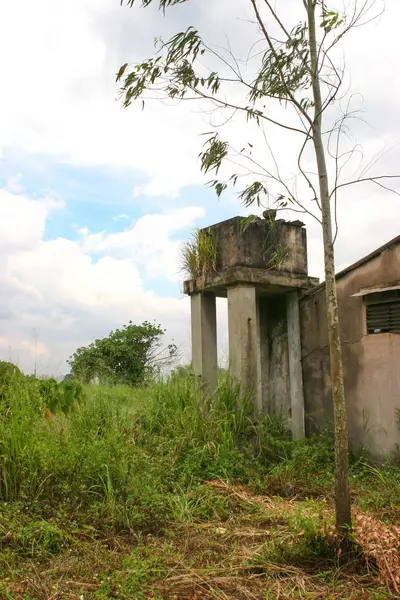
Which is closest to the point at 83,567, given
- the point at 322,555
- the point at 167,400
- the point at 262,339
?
the point at 322,555

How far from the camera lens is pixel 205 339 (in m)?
8.32

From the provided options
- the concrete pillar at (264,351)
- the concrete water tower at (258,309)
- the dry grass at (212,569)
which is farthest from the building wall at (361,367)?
the dry grass at (212,569)

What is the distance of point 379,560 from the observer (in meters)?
3.67

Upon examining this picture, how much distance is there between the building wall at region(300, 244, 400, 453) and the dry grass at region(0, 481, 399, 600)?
9.23 feet

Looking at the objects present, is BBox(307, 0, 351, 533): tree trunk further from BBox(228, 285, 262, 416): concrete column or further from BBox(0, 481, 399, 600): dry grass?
BBox(228, 285, 262, 416): concrete column

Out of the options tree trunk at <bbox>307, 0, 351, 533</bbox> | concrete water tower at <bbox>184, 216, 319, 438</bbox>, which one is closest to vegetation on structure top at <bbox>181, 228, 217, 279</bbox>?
concrete water tower at <bbox>184, 216, 319, 438</bbox>

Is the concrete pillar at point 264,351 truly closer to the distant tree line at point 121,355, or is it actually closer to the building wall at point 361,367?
the building wall at point 361,367

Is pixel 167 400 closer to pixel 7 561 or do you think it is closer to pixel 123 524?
pixel 123 524

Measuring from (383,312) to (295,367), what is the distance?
5.53 ft

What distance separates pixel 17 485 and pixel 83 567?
128 cm

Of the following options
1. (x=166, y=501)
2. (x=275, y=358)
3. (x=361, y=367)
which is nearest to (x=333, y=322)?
(x=166, y=501)

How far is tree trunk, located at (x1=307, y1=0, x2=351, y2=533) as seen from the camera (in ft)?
12.8

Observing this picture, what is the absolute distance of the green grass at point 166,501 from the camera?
144 inches

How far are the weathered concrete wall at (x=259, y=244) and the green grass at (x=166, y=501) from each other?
5.78 ft
